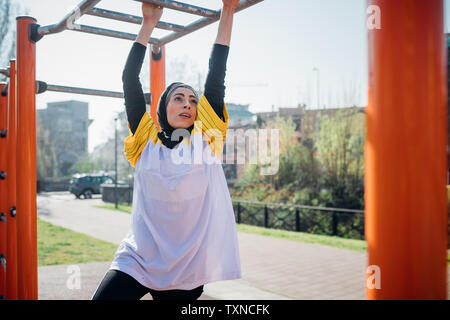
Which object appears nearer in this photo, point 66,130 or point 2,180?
point 2,180

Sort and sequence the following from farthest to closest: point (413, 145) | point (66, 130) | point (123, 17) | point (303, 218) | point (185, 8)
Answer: point (66, 130), point (303, 218), point (123, 17), point (185, 8), point (413, 145)

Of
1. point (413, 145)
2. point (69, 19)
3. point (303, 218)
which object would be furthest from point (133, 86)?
point (303, 218)

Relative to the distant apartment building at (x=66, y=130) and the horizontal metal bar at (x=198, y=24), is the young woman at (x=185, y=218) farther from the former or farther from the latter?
the distant apartment building at (x=66, y=130)

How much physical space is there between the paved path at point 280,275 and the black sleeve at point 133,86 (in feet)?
9.74

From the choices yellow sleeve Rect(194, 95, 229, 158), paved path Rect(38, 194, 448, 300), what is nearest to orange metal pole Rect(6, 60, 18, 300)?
paved path Rect(38, 194, 448, 300)

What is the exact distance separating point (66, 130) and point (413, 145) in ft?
132

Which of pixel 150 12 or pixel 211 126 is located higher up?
pixel 150 12

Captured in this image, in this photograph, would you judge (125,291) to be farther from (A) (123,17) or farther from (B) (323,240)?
(B) (323,240)

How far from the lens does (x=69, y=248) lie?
24.6ft

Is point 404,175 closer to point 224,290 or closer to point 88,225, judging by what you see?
point 224,290

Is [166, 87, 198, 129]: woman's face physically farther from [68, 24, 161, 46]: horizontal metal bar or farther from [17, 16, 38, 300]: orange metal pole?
[17, 16, 38, 300]: orange metal pole

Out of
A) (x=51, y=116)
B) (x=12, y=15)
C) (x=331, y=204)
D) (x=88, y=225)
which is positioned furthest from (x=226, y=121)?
(x=51, y=116)

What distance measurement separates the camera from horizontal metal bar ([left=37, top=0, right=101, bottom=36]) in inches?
75.8

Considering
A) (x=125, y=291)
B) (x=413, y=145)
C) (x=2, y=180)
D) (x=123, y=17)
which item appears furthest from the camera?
(x=2, y=180)
